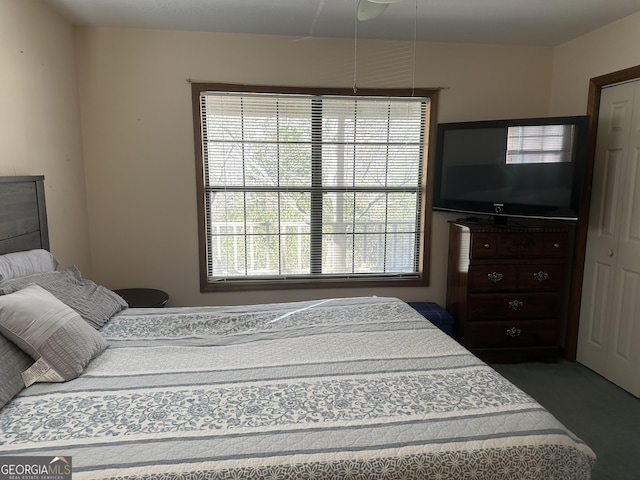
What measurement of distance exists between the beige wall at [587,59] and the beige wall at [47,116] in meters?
3.65

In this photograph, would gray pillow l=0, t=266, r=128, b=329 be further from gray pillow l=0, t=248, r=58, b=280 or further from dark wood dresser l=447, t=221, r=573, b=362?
dark wood dresser l=447, t=221, r=573, b=362

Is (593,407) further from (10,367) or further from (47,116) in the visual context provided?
(47,116)

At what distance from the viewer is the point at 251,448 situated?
1.17 m

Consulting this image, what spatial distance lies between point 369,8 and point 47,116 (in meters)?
2.02

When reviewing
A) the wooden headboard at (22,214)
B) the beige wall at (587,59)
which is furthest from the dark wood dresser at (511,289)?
the wooden headboard at (22,214)

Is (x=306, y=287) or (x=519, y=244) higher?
(x=519, y=244)

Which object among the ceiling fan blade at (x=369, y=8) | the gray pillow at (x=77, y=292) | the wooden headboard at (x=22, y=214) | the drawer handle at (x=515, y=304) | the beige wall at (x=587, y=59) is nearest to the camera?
the gray pillow at (x=77, y=292)

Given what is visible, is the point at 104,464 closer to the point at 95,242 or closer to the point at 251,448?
the point at 251,448

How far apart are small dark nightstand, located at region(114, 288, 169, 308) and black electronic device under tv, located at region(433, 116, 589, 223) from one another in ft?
7.25

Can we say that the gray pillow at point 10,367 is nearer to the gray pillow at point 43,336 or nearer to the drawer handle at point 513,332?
the gray pillow at point 43,336

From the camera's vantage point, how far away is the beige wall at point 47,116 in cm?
223

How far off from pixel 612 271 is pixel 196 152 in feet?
10.3

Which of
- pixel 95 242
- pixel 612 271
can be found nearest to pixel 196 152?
pixel 95 242

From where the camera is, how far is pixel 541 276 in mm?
3158
